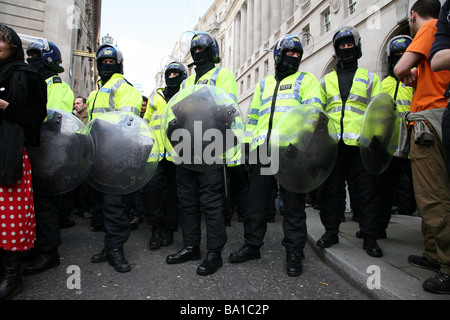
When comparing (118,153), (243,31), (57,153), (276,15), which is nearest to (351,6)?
(276,15)

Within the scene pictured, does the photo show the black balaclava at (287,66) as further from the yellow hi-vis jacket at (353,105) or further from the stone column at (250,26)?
the stone column at (250,26)

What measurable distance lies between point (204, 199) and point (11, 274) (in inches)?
58.8

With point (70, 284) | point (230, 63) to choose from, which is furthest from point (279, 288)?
point (230, 63)

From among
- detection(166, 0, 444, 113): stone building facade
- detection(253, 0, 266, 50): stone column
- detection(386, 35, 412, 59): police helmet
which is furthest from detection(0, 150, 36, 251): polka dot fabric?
detection(253, 0, 266, 50): stone column

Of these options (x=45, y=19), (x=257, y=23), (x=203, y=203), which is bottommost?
(x=203, y=203)

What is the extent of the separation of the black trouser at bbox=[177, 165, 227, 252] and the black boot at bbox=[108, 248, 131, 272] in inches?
21.8

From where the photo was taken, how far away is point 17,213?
2051 mm

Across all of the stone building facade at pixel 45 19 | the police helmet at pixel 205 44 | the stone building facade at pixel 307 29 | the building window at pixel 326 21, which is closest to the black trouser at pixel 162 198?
the police helmet at pixel 205 44

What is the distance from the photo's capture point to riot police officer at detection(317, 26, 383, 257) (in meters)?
2.78

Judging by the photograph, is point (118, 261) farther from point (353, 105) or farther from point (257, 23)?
point (257, 23)

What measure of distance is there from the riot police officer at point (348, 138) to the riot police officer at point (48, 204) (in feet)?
8.20

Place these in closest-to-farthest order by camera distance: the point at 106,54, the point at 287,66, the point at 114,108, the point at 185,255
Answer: the point at 185,255
the point at 287,66
the point at 114,108
the point at 106,54

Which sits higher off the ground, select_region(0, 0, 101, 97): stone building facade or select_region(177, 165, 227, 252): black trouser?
select_region(0, 0, 101, 97): stone building facade

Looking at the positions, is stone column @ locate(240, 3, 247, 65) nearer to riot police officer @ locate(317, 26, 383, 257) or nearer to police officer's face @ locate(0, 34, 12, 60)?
riot police officer @ locate(317, 26, 383, 257)
